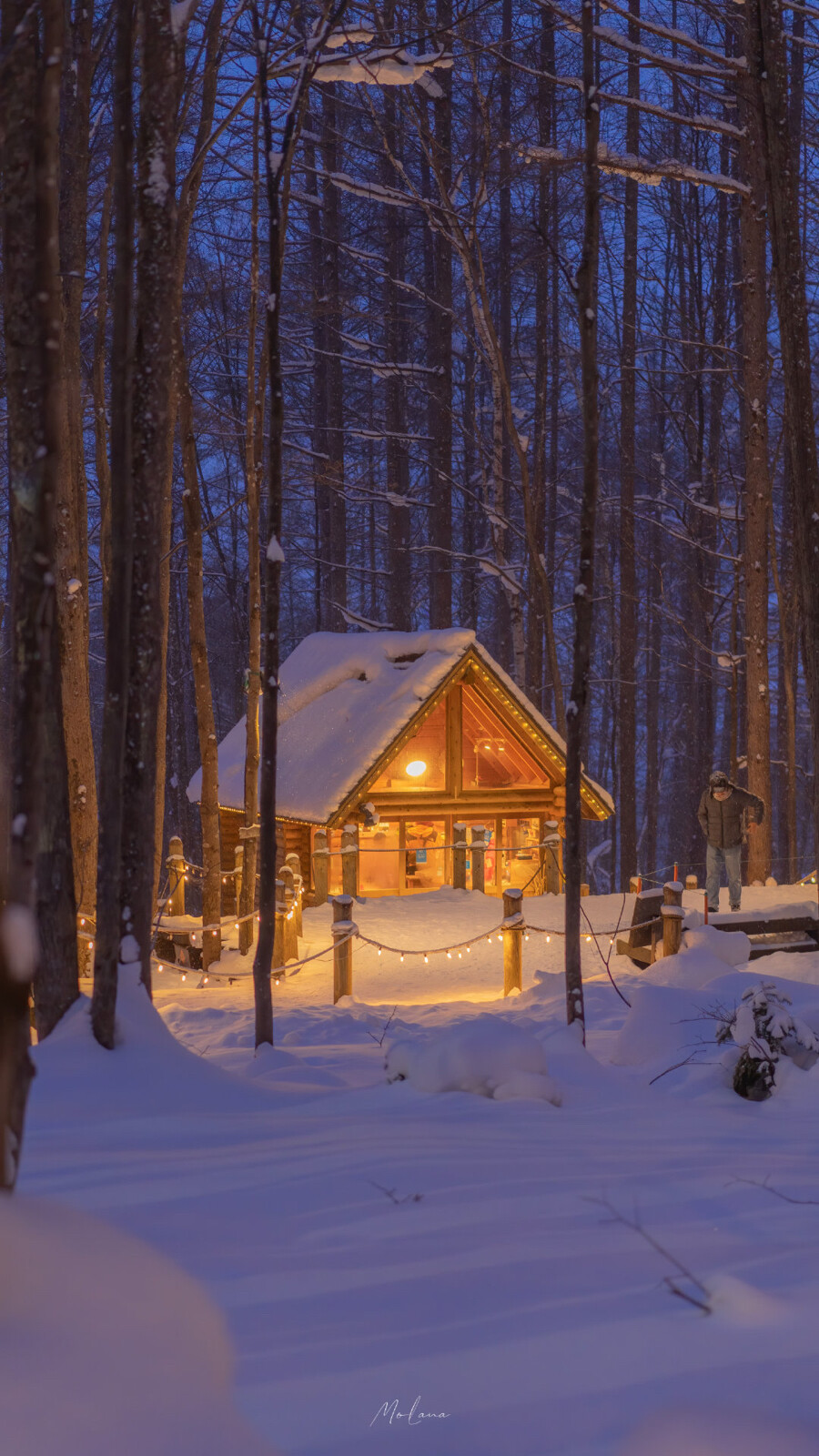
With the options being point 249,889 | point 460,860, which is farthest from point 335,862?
point 249,889

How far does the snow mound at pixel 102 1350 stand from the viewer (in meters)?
2.04

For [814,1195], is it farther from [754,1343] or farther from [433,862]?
[433,862]

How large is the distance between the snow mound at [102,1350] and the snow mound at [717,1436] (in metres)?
0.81

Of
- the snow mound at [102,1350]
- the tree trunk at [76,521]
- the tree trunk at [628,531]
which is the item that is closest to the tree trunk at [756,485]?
the tree trunk at [628,531]

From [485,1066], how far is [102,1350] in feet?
10.8

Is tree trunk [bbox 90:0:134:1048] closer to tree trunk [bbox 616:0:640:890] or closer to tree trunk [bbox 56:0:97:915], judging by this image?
tree trunk [bbox 56:0:97:915]

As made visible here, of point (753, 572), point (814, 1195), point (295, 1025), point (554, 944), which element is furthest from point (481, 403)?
point (814, 1195)

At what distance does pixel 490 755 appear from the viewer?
1805 centimetres

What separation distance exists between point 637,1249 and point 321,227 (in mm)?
25007

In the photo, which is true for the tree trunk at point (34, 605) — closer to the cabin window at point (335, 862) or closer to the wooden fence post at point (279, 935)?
the wooden fence post at point (279, 935)

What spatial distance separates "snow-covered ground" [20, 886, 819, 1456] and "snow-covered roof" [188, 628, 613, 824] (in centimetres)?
931

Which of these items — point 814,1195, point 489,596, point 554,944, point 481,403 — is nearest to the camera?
point 814,1195

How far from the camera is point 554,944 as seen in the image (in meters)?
13.4

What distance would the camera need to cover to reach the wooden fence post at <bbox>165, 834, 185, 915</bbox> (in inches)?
611
